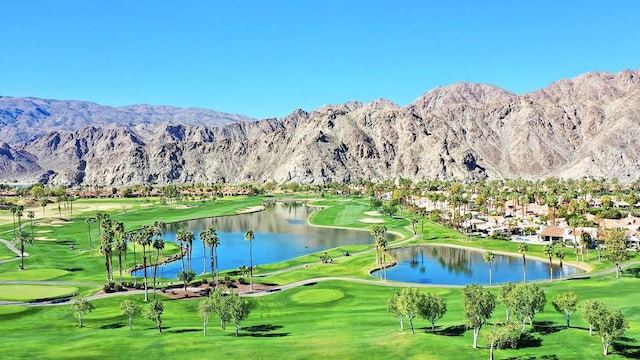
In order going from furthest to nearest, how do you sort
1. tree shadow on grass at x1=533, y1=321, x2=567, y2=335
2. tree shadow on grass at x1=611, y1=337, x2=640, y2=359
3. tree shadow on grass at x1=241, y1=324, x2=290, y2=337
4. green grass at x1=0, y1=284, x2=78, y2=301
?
green grass at x1=0, y1=284, x2=78, y2=301
tree shadow on grass at x1=241, y1=324, x2=290, y2=337
tree shadow on grass at x1=533, y1=321, x2=567, y2=335
tree shadow on grass at x1=611, y1=337, x2=640, y2=359

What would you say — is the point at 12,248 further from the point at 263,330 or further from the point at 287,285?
the point at 263,330

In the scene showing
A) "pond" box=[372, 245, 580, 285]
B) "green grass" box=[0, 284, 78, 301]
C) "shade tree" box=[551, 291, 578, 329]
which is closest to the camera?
"shade tree" box=[551, 291, 578, 329]

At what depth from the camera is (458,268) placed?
110 m

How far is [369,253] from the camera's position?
12338cm

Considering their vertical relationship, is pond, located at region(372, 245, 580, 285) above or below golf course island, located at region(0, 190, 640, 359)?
below

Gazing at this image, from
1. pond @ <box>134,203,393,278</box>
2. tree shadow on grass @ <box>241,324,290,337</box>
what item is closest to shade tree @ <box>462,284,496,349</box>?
tree shadow on grass @ <box>241,324,290,337</box>

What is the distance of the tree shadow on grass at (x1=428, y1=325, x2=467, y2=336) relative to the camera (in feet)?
183

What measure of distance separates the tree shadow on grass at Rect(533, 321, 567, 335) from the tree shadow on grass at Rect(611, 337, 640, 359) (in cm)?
671

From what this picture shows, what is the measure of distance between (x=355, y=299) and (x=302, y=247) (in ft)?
198

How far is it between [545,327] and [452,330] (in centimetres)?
1067

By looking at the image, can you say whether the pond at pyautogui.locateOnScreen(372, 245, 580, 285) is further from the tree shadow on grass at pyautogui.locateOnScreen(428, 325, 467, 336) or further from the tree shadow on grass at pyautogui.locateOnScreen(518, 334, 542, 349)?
the tree shadow on grass at pyautogui.locateOnScreen(518, 334, 542, 349)

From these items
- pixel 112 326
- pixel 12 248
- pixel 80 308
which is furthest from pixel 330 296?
pixel 12 248

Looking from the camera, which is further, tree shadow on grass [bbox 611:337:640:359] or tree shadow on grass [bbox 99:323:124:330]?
tree shadow on grass [bbox 99:323:124:330]

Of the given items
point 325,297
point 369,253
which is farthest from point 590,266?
point 325,297
